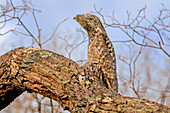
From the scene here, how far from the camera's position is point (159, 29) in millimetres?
2891

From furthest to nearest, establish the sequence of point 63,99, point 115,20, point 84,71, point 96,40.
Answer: point 115,20, point 96,40, point 84,71, point 63,99

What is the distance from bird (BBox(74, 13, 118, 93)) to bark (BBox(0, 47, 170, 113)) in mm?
1248

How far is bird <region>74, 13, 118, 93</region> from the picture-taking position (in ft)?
9.84

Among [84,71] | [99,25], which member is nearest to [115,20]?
[99,25]

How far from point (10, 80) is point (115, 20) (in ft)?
7.32

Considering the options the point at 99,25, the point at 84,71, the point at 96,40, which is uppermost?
the point at 99,25

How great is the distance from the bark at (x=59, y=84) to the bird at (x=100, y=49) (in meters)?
1.25

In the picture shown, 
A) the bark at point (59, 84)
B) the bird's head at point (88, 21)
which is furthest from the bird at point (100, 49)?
the bark at point (59, 84)

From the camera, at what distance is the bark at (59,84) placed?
4.79 feet

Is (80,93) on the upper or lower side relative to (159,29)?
lower

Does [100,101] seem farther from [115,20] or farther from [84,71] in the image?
[115,20]

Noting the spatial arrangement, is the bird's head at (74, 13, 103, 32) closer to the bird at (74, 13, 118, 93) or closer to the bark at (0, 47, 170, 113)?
the bird at (74, 13, 118, 93)

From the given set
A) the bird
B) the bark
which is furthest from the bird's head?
the bark

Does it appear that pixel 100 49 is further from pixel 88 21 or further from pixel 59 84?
pixel 59 84
